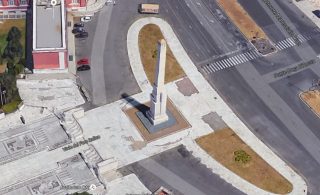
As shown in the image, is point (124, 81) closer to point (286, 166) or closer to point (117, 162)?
point (117, 162)

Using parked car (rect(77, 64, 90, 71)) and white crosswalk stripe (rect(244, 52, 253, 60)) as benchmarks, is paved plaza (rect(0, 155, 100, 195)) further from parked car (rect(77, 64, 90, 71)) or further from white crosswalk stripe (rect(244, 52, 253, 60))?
white crosswalk stripe (rect(244, 52, 253, 60))

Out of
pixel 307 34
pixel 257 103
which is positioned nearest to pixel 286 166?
pixel 257 103

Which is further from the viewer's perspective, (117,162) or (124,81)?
(124,81)

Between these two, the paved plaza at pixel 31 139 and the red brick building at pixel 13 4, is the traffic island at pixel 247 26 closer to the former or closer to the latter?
the red brick building at pixel 13 4

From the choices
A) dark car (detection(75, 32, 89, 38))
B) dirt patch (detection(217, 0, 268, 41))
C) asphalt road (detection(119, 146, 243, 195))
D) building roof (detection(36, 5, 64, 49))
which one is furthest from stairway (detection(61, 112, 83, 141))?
dirt patch (detection(217, 0, 268, 41))

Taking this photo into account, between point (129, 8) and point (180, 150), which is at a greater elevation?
point (129, 8)

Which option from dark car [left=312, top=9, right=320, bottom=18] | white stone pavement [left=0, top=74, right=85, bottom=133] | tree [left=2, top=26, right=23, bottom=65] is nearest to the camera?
white stone pavement [left=0, top=74, right=85, bottom=133]

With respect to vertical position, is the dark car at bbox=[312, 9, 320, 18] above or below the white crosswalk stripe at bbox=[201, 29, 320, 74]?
above
